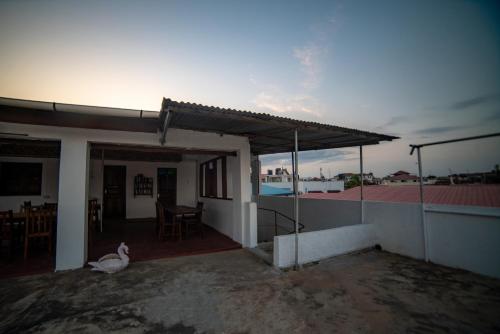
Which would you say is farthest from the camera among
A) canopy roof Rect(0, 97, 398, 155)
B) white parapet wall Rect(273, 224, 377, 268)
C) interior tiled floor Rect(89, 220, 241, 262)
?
interior tiled floor Rect(89, 220, 241, 262)

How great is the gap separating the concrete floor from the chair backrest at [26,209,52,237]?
46.2 inches

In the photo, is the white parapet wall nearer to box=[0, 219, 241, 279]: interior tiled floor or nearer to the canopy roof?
box=[0, 219, 241, 279]: interior tiled floor

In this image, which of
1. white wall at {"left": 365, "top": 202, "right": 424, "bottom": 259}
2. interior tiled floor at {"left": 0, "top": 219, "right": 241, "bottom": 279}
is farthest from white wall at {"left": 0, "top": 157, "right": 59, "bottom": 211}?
white wall at {"left": 365, "top": 202, "right": 424, "bottom": 259}

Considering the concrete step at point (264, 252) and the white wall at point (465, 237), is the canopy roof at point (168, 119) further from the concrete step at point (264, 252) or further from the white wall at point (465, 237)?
the concrete step at point (264, 252)

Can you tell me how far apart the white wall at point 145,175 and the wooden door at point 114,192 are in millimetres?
177

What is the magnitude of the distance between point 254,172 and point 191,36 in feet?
18.4

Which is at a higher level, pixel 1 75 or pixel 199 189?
pixel 1 75

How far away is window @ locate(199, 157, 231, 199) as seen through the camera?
264 inches

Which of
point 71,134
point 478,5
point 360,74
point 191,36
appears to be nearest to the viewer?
point 71,134

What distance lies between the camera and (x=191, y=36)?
5.54m

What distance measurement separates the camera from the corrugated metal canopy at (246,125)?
332 centimetres

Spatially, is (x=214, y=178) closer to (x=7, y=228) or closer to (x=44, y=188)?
(x=7, y=228)

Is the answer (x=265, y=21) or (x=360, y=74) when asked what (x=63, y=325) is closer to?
(x=265, y=21)

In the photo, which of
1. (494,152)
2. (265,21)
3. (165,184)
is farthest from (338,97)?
(165,184)
